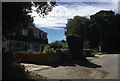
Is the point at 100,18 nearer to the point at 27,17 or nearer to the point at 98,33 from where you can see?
the point at 98,33

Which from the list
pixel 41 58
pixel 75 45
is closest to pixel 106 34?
pixel 75 45

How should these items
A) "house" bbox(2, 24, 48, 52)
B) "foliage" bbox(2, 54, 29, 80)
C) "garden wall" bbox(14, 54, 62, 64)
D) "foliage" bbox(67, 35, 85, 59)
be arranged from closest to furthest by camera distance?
"foliage" bbox(2, 54, 29, 80) → "garden wall" bbox(14, 54, 62, 64) → "foliage" bbox(67, 35, 85, 59) → "house" bbox(2, 24, 48, 52)

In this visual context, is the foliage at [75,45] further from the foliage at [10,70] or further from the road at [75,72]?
the foliage at [10,70]

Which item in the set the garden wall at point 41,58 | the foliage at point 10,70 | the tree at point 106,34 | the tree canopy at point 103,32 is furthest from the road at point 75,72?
the tree at point 106,34

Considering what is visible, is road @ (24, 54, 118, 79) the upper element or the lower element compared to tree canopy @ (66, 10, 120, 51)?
upper

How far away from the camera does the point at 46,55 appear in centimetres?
2692

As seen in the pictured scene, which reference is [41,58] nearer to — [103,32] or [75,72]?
[75,72]

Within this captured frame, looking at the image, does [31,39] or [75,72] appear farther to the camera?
[31,39]

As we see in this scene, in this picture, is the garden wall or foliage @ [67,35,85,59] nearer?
the garden wall

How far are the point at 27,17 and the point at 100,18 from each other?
2971 inches

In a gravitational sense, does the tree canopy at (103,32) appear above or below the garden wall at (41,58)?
below

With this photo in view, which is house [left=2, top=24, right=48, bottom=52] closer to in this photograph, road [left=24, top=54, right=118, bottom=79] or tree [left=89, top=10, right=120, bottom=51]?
tree [left=89, top=10, right=120, bottom=51]

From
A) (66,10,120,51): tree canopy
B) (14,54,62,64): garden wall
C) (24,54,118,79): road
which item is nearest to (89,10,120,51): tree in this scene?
(66,10,120,51): tree canopy

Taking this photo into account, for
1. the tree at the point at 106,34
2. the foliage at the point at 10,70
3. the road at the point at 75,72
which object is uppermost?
the foliage at the point at 10,70
